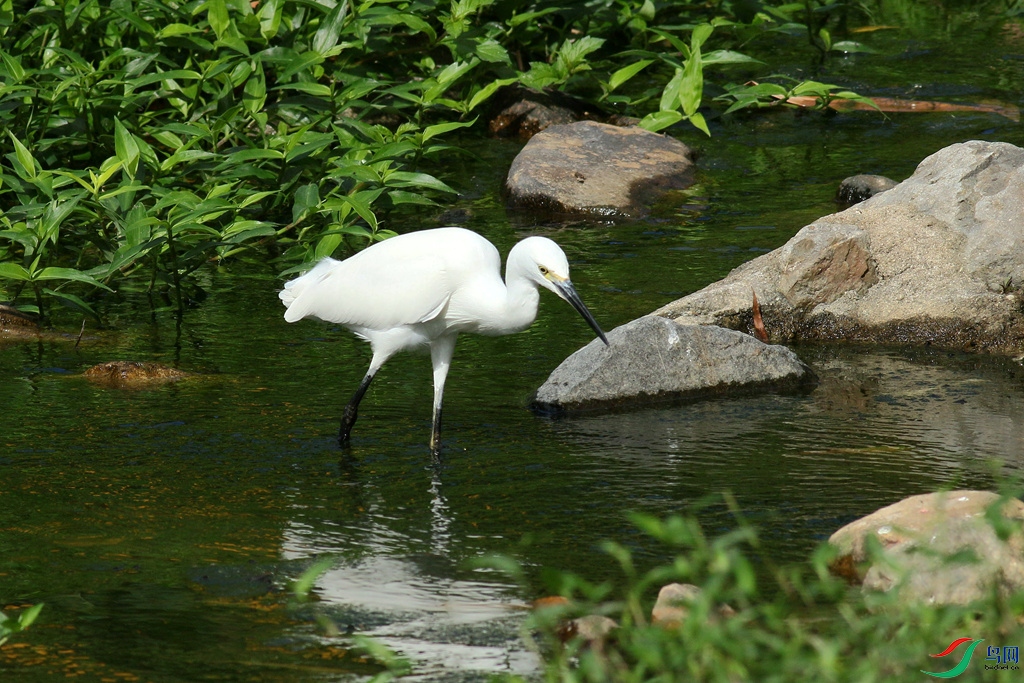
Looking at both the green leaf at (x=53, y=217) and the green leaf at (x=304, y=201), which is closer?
the green leaf at (x=53, y=217)

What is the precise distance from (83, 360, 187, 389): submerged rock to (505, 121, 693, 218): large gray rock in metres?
3.33

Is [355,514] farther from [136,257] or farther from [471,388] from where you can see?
[136,257]

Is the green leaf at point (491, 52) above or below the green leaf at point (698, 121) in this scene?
above

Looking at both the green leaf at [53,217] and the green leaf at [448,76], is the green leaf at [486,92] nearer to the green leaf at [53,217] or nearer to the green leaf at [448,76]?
the green leaf at [448,76]

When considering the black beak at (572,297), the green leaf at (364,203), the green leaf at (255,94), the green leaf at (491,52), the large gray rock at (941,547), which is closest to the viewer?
the large gray rock at (941,547)

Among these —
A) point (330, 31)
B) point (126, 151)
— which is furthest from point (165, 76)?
point (330, 31)

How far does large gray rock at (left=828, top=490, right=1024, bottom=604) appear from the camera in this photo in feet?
11.0

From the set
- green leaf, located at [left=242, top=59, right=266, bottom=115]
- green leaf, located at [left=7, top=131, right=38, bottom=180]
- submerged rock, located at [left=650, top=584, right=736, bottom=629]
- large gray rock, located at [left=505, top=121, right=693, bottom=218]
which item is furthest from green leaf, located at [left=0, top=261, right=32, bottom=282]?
submerged rock, located at [left=650, top=584, right=736, bottom=629]

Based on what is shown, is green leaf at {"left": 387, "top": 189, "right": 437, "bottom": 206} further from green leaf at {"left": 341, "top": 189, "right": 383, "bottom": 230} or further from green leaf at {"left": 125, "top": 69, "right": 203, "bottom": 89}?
green leaf at {"left": 125, "top": 69, "right": 203, "bottom": 89}

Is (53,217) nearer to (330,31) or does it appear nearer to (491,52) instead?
(330,31)

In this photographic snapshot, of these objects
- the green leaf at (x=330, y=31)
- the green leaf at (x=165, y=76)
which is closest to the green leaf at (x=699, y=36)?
the green leaf at (x=330, y=31)

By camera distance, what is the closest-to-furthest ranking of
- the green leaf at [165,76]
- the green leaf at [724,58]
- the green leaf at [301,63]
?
the green leaf at [165,76], the green leaf at [301,63], the green leaf at [724,58]

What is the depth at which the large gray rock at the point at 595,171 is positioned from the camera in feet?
28.1

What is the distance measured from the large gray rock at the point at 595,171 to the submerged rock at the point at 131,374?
10.9ft
